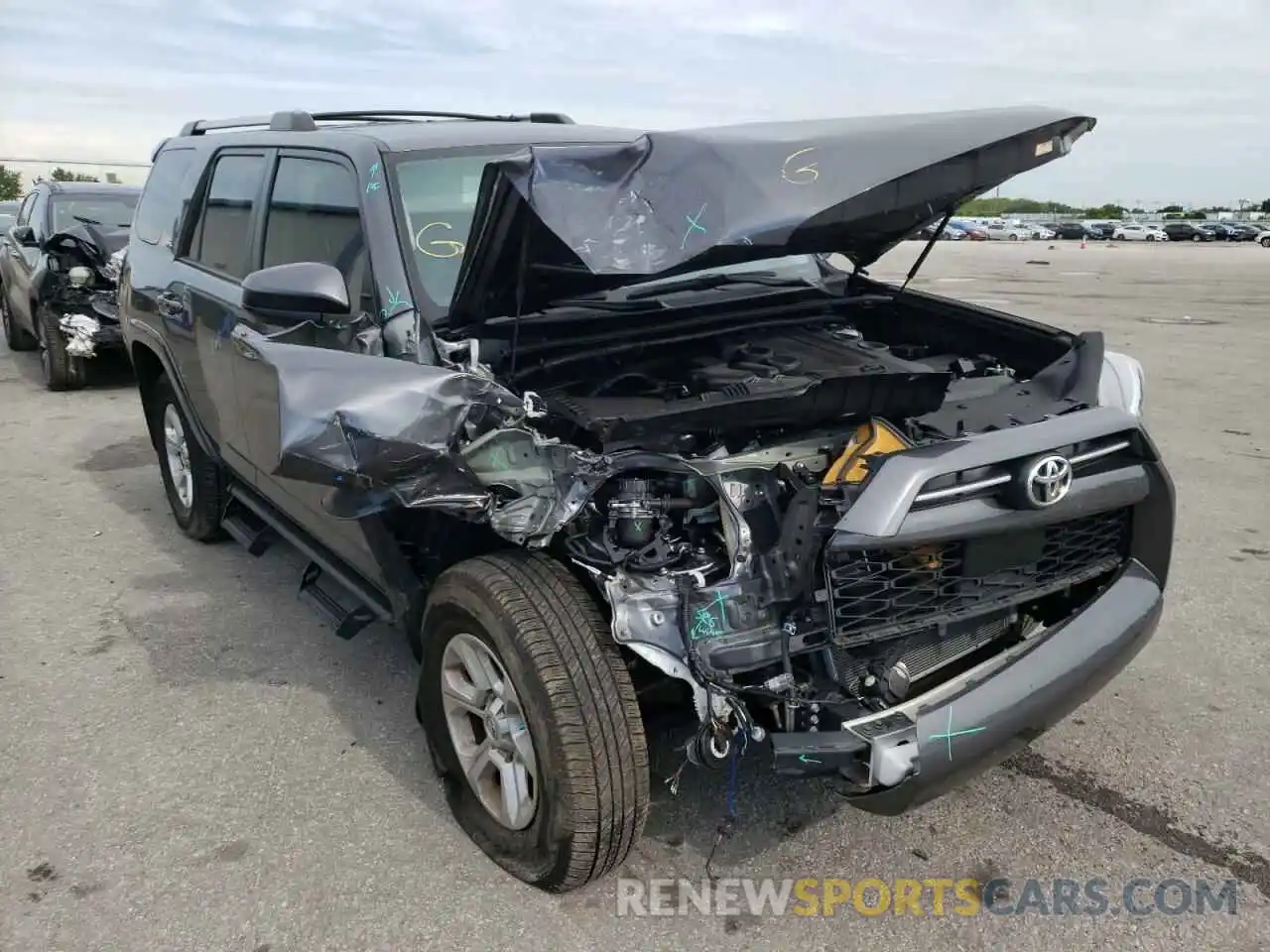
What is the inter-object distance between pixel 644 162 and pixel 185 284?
2789mm

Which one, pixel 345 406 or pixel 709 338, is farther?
pixel 709 338

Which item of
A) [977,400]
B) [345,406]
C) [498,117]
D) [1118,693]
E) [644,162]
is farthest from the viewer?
[498,117]

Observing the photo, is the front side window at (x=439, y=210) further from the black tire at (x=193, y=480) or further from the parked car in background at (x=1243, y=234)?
the parked car in background at (x=1243, y=234)

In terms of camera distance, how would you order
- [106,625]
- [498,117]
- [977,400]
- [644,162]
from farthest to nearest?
[498,117]
[106,625]
[977,400]
[644,162]

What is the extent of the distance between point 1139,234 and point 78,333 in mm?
64439

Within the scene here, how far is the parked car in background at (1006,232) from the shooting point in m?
64.8

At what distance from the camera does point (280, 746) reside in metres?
3.40

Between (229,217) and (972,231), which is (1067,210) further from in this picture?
(229,217)

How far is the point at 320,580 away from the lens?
3.83 m

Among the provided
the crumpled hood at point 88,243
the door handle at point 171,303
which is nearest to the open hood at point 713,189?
the door handle at point 171,303

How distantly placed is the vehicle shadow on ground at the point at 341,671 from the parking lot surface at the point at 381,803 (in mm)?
11

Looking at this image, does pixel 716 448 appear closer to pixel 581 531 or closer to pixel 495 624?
pixel 581 531

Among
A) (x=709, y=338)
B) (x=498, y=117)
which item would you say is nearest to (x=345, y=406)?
(x=709, y=338)

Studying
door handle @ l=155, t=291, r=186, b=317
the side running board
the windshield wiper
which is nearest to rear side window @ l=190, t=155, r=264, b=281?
door handle @ l=155, t=291, r=186, b=317
